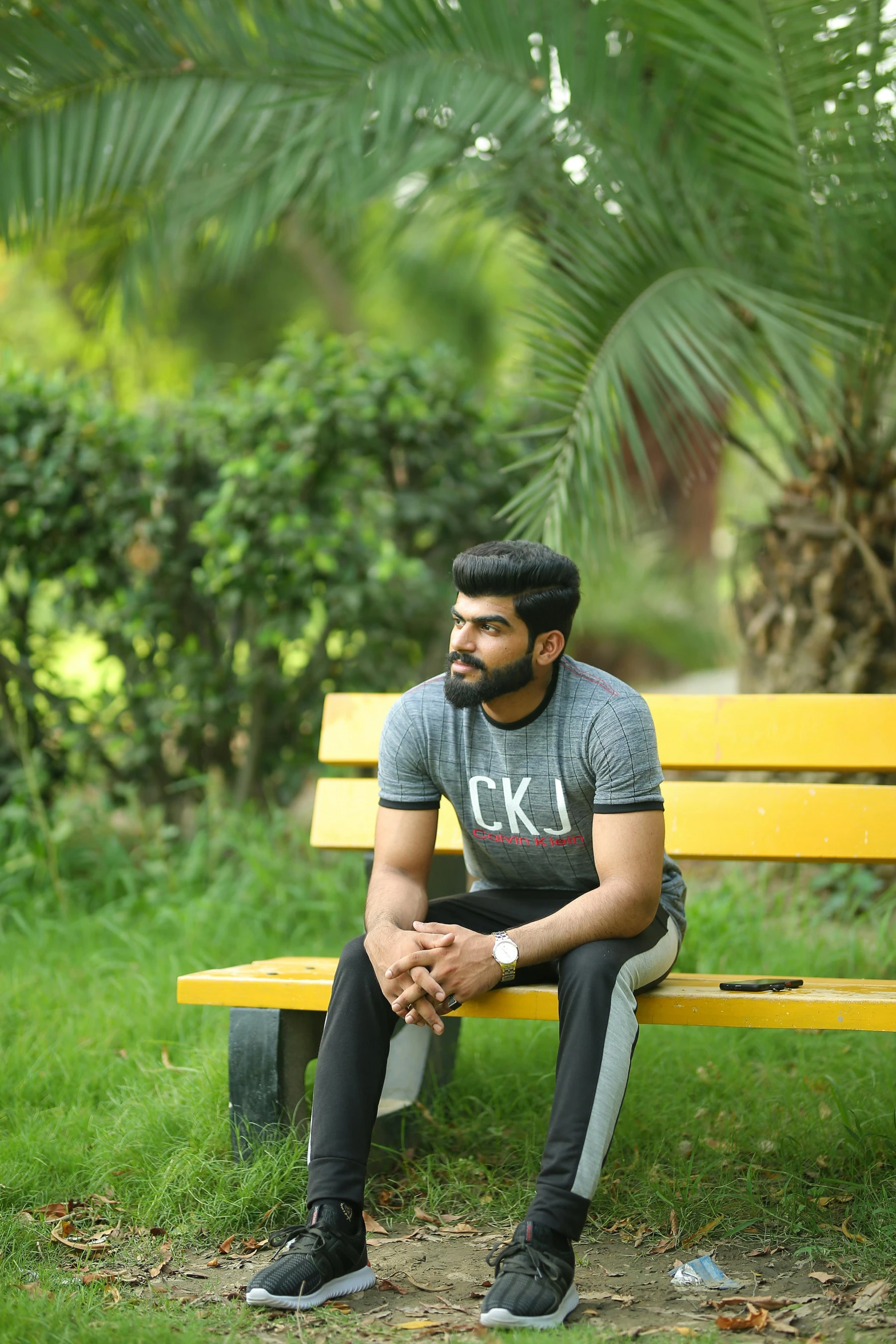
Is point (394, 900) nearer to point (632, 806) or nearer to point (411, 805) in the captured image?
point (411, 805)

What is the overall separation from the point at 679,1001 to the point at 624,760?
1.66 feet

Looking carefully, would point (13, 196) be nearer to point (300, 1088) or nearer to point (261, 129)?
point (261, 129)

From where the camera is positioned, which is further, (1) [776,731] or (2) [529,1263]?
(1) [776,731]

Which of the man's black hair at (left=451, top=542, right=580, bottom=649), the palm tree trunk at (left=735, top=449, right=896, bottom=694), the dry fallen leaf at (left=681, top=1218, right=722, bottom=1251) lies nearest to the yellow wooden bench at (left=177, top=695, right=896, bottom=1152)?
the dry fallen leaf at (left=681, top=1218, right=722, bottom=1251)

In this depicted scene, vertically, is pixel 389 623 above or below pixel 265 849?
above

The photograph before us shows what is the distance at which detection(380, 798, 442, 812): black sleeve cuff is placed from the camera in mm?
2863

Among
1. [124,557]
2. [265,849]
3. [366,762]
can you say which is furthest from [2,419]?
[366,762]

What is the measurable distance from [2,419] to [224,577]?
3.57 ft

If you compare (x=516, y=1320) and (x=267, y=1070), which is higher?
(x=267, y=1070)

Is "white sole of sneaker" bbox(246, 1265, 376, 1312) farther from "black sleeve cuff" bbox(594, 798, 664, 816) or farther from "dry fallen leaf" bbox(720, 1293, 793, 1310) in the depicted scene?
"black sleeve cuff" bbox(594, 798, 664, 816)

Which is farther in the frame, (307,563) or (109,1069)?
(307,563)

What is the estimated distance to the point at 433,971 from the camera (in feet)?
8.22

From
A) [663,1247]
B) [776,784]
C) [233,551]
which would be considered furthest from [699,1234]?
[233,551]

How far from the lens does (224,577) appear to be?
502cm
